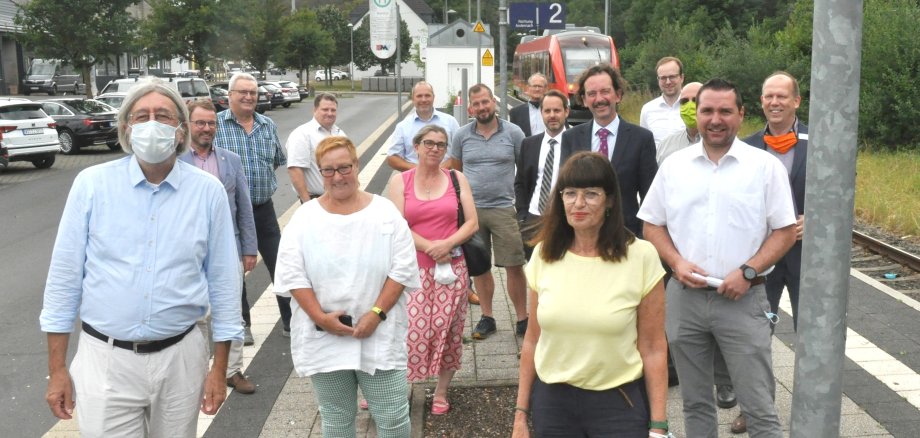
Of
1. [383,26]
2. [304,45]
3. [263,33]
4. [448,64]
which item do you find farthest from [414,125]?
[304,45]

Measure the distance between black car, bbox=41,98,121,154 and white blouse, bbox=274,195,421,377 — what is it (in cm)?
2268

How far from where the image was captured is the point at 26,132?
2122cm

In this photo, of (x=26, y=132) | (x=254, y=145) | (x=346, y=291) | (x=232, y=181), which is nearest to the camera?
(x=346, y=291)

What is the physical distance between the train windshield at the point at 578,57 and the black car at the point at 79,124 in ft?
50.1

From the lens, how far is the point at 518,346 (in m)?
6.92

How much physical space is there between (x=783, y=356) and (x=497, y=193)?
237cm

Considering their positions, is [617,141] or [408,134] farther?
[408,134]

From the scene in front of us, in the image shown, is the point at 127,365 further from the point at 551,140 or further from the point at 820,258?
the point at 551,140

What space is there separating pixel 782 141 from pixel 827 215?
2564mm

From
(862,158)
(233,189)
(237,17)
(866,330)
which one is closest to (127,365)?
(233,189)

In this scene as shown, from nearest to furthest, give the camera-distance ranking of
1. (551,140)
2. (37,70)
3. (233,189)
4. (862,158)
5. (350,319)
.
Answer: (350,319) < (233,189) < (551,140) < (862,158) < (37,70)

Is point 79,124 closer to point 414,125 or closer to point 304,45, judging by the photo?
point 414,125

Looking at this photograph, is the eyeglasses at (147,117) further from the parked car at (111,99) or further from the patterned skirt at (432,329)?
the parked car at (111,99)

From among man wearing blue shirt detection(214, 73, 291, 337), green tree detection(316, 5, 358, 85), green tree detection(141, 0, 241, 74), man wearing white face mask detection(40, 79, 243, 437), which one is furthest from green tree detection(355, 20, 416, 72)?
man wearing white face mask detection(40, 79, 243, 437)
